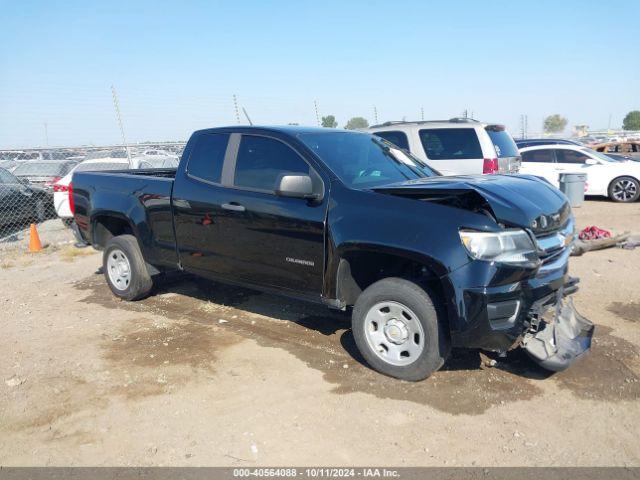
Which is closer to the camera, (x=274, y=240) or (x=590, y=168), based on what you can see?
(x=274, y=240)

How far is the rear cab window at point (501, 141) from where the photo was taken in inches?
369

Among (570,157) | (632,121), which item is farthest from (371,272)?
(632,121)

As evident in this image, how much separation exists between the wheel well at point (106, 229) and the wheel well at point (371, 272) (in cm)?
317

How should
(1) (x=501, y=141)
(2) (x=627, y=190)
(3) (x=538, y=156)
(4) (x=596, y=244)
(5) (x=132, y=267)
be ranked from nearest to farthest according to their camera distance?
(5) (x=132, y=267) < (4) (x=596, y=244) < (1) (x=501, y=141) < (2) (x=627, y=190) < (3) (x=538, y=156)

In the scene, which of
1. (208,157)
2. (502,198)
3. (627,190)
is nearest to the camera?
(502,198)

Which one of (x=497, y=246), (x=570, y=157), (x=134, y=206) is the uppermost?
(x=134, y=206)

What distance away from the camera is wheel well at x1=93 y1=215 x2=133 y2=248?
649 cm

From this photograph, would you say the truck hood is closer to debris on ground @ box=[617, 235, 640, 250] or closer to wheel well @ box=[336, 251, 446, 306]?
wheel well @ box=[336, 251, 446, 306]

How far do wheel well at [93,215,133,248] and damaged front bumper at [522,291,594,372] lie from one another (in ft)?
15.1

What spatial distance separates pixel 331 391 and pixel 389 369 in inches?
18.8

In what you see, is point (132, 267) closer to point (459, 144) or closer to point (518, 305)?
point (518, 305)

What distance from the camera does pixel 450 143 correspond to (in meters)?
9.34

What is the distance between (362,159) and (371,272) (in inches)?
41.7

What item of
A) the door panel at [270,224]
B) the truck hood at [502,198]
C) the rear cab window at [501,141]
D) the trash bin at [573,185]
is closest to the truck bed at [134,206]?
the door panel at [270,224]
